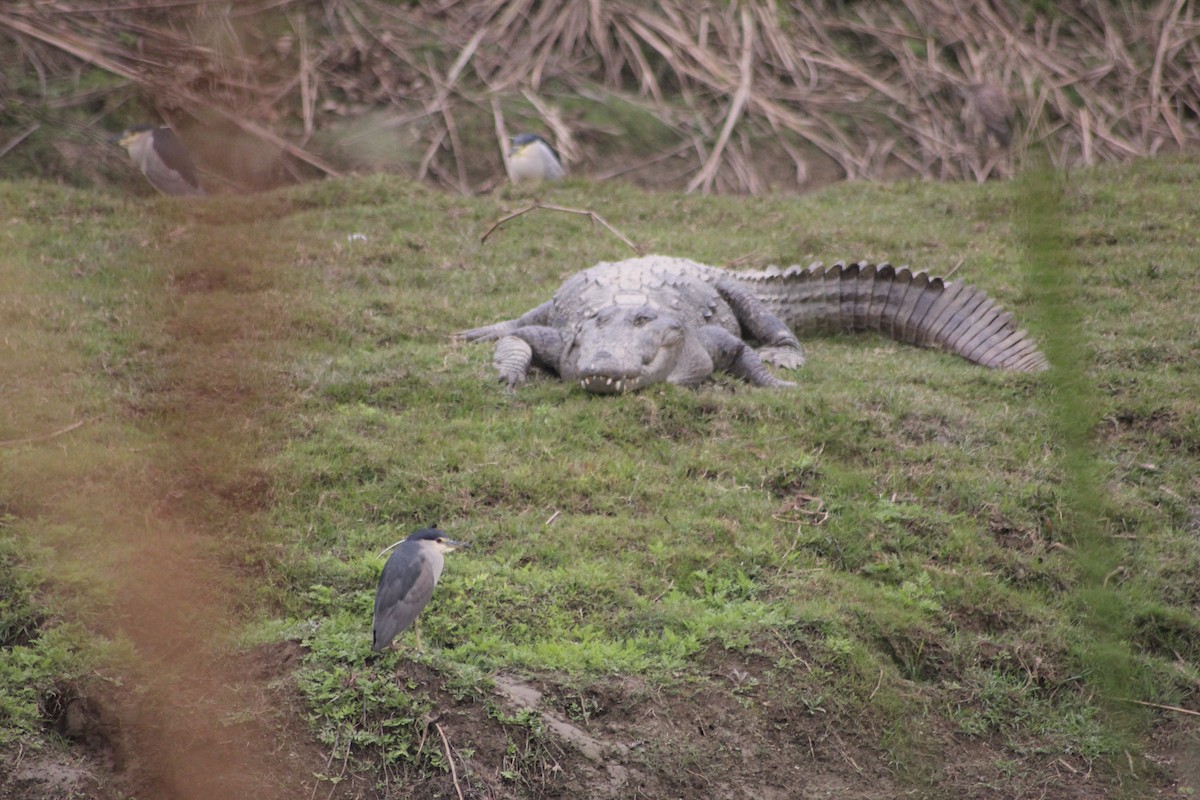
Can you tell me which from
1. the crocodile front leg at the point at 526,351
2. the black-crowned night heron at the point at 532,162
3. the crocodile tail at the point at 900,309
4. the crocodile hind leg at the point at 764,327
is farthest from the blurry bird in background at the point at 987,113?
the crocodile front leg at the point at 526,351

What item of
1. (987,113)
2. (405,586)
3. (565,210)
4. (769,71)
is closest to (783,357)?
(565,210)

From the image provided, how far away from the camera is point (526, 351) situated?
7.20m

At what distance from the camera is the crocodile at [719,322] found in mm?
6965

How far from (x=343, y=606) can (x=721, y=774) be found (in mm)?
1650

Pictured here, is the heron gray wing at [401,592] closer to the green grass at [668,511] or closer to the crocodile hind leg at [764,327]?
the green grass at [668,511]

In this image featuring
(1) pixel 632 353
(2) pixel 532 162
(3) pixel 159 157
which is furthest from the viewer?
(2) pixel 532 162

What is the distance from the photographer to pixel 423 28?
44.7 ft

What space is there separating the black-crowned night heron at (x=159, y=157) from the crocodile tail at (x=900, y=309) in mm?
4440

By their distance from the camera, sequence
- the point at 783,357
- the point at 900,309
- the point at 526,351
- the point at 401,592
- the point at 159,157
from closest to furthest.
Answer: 1. the point at 401,592
2. the point at 526,351
3. the point at 783,357
4. the point at 900,309
5. the point at 159,157

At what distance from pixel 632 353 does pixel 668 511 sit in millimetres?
1441

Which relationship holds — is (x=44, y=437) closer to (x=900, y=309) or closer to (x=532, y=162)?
(x=900, y=309)

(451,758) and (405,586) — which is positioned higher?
(405,586)

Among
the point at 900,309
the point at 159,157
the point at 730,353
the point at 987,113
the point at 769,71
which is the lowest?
the point at 730,353

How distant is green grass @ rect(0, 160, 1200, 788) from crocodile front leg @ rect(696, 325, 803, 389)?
0.61 ft
